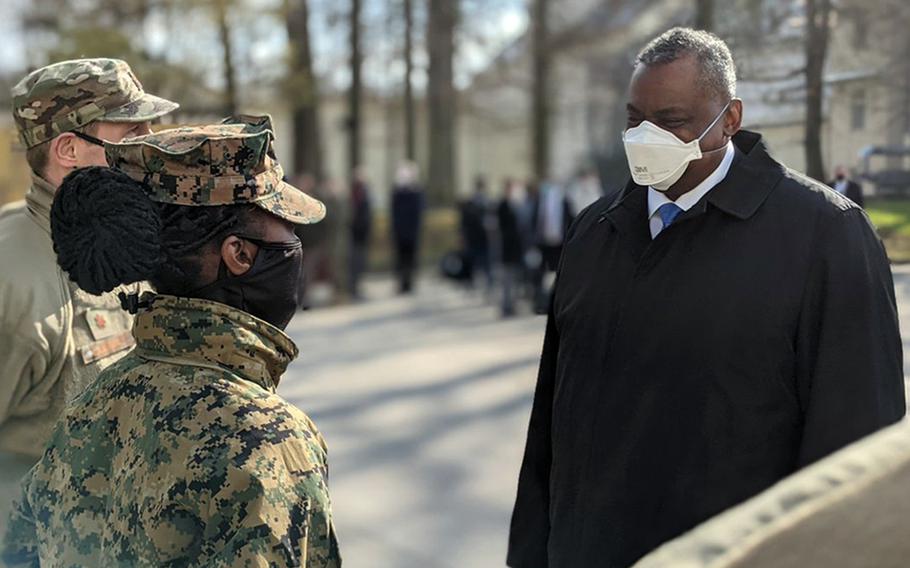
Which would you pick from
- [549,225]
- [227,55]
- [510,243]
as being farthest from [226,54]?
[549,225]

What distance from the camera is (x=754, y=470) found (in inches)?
84.7

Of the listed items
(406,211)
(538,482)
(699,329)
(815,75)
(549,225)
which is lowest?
(406,211)

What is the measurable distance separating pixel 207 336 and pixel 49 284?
3.71 feet

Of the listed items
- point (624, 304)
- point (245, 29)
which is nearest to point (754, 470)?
point (624, 304)

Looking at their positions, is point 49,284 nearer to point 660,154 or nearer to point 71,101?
point 71,101

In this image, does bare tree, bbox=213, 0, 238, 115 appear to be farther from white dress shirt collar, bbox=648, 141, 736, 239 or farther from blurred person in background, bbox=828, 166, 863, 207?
white dress shirt collar, bbox=648, 141, 736, 239

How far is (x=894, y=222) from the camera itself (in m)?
2.76

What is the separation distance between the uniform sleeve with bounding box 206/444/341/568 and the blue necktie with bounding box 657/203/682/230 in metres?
1.01

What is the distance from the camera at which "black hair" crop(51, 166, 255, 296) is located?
5.84ft

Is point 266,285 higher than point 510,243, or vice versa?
point 266,285

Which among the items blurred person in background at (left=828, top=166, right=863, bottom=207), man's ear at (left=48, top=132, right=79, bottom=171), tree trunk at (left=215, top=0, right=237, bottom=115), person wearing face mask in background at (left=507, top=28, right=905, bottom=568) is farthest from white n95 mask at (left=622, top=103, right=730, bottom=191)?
tree trunk at (left=215, top=0, right=237, bottom=115)

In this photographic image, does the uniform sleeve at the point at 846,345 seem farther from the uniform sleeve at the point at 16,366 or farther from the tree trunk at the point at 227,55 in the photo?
the tree trunk at the point at 227,55

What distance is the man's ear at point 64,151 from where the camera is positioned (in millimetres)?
2869

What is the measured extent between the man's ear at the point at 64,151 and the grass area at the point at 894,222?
2.01m
